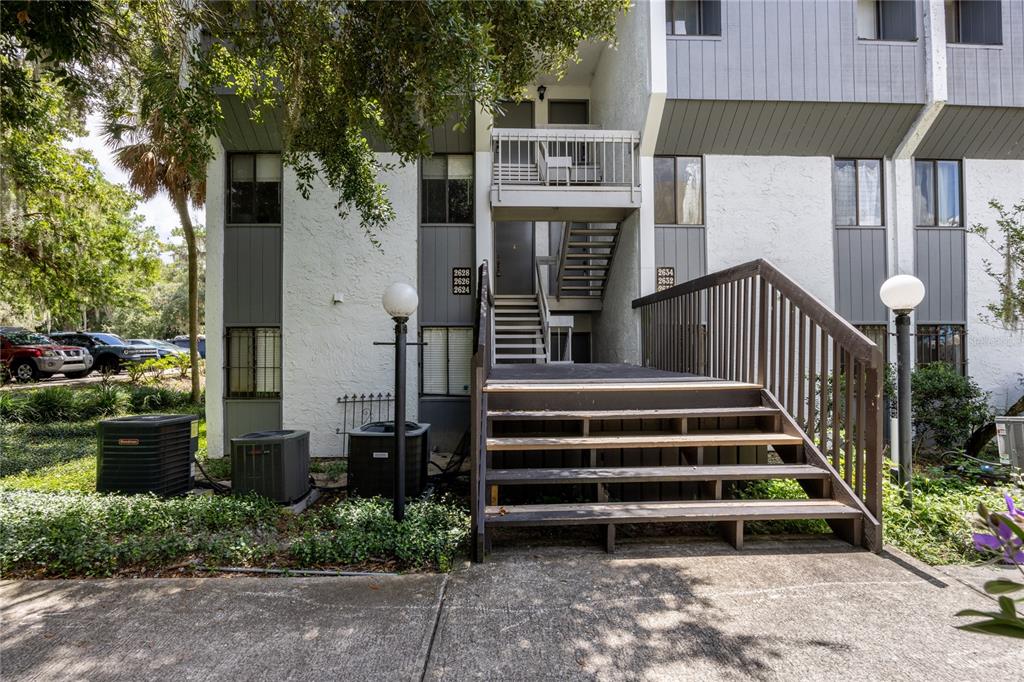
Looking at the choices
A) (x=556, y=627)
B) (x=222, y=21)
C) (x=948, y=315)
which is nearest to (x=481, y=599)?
(x=556, y=627)

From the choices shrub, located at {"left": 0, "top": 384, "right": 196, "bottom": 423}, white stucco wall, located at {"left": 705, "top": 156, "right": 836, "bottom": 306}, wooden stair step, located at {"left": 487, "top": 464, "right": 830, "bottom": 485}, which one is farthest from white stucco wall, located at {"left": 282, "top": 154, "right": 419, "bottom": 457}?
shrub, located at {"left": 0, "top": 384, "right": 196, "bottom": 423}

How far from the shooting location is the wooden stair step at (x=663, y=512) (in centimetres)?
341

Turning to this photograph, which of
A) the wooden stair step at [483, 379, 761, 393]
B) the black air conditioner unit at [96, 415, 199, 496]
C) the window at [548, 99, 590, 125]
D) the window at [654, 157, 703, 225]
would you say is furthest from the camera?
the window at [548, 99, 590, 125]

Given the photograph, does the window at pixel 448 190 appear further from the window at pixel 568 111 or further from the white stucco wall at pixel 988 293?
the white stucco wall at pixel 988 293

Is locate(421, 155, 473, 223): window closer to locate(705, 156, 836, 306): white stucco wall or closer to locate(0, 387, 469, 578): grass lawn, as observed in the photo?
locate(705, 156, 836, 306): white stucco wall

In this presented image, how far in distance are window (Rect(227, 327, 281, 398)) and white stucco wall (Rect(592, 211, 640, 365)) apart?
532 cm

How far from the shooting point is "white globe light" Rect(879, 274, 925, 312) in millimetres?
4180

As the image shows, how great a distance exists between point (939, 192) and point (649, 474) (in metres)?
7.98

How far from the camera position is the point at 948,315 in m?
8.11

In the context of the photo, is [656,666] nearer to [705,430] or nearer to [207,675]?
[207,675]

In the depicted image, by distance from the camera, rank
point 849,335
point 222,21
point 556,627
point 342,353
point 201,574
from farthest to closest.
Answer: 1. point 342,353
2. point 222,21
3. point 849,335
4. point 201,574
5. point 556,627

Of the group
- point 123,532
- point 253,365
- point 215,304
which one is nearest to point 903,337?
point 123,532

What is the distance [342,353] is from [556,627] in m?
5.89

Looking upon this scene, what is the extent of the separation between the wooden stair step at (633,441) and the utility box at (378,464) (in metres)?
1.16
